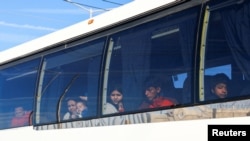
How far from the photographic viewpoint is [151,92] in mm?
5703

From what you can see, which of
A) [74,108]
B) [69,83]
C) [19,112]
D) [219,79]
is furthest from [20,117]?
[219,79]

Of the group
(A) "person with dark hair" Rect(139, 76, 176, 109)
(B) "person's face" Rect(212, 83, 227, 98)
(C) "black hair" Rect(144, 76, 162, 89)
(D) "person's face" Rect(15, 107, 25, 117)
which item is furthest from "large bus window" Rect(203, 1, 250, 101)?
(D) "person's face" Rect(15, 107, 25, 117)

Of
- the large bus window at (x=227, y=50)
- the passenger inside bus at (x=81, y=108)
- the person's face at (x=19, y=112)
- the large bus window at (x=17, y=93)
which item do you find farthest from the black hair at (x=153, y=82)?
the person's face at (x=19, y=112)

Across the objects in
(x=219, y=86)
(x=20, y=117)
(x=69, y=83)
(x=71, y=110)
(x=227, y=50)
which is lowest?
(x=20, y=117)

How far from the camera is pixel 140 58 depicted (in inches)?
236

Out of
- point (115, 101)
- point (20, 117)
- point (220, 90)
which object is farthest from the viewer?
point (20, 117)

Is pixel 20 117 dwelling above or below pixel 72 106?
below

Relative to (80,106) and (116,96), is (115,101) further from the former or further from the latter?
(80,106)

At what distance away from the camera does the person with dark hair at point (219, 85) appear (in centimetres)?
479

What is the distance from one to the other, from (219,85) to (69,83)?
9.38ft

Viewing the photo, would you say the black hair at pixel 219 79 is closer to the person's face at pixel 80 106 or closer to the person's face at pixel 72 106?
the person's face at pixel 80 106

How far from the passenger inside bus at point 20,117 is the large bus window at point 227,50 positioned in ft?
12.4

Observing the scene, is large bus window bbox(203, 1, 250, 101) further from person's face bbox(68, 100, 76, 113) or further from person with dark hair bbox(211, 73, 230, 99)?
person's face bbox(68, 100, 76, 113)

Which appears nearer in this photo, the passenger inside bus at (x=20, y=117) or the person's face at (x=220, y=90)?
the person's face at (x=220, y=90)
